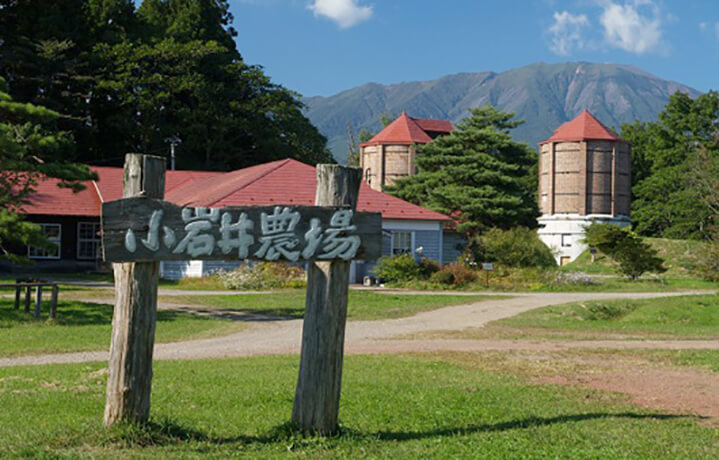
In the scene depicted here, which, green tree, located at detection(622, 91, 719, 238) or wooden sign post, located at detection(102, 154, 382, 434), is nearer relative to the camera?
wooden sign post, located at detection(102, 154, 382, 434)

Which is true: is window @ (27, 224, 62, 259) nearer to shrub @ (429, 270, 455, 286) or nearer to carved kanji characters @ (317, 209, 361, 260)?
shrub @ (429, 270, 455, 286)

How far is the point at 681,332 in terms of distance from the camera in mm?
17844

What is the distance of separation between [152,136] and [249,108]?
6.23 metres

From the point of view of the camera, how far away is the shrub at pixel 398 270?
31922mm

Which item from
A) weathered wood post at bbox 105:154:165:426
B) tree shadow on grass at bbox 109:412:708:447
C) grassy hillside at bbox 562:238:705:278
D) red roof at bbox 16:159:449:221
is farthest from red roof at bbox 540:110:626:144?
weathered wood post at bbox 105:154:165:426

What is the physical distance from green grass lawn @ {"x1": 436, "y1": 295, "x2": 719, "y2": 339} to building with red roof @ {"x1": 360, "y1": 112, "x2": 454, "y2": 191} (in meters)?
41.8

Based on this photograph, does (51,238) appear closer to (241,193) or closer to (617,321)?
(241,193)

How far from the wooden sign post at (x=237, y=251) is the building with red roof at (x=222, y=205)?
2313cm

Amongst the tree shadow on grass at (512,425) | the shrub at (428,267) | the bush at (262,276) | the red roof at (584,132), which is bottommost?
the tree shadow on grass at (512,425)

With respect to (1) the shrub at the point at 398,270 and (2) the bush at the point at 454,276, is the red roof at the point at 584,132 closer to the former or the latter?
(2) the bush at the point at 454,276

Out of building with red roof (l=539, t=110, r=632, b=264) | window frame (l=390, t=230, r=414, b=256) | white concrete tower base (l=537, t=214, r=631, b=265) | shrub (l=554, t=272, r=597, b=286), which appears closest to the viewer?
shrub (l=554, t=272, r=597, b=286)

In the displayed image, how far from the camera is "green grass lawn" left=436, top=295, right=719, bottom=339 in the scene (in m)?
17.1

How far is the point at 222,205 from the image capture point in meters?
30.0

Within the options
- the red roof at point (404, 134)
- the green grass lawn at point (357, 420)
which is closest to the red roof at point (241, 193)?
the green grass lawn at point (357, 420)
